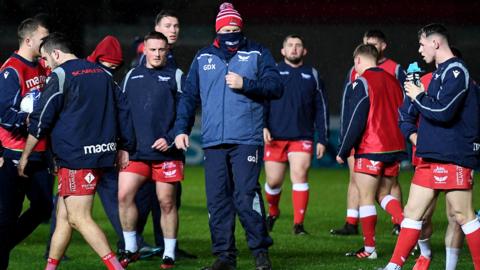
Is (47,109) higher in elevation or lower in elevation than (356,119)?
higher

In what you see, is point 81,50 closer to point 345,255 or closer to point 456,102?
point 345,255

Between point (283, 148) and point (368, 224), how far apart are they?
2.81m

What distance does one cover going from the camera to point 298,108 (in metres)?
14.0

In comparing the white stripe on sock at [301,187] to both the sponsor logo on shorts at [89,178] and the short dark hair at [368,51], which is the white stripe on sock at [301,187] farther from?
the sponsor logo on shorts at [89,178]

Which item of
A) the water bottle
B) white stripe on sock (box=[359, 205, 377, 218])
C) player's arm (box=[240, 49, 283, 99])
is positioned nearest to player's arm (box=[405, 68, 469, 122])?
the water bottle

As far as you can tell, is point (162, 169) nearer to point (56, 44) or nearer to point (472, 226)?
point (56, 44)

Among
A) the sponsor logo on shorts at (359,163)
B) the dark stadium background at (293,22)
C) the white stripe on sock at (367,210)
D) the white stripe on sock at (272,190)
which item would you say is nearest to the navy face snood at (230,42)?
the sponsor logo on shorts at (359,163)

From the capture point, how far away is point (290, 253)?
1169 centimetres

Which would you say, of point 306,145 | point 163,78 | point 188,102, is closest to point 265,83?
point 188,102

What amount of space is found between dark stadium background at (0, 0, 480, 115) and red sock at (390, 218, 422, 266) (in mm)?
11757

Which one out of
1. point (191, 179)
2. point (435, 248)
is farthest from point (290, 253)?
point (191, 179)

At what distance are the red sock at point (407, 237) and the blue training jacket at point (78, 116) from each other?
2499 mm

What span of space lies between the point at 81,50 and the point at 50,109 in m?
14.8

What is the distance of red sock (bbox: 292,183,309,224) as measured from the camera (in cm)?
1361
